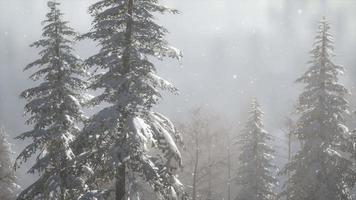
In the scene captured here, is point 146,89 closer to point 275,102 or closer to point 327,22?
point 327,22

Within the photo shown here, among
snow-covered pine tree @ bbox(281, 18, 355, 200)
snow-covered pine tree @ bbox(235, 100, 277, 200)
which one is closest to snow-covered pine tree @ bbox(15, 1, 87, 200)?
snow-covered pine tree @ bbox(281, 18, 355, 200)

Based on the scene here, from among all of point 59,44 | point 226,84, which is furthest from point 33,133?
point 226,84

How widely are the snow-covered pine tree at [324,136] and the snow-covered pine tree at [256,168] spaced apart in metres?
4.63

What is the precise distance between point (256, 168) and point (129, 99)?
21.4 metres

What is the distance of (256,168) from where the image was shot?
3209cm

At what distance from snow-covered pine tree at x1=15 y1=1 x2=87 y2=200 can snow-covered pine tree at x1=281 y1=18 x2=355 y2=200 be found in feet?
49.4

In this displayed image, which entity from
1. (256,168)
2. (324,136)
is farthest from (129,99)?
(256,168)

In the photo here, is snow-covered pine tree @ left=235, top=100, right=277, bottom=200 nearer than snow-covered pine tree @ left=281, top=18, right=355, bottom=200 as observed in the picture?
No

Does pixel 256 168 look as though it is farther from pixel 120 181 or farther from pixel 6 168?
pixel 6 168

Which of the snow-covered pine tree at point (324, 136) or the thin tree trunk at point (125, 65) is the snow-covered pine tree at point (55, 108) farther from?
the snow-covered pine tree at point (324, 136)

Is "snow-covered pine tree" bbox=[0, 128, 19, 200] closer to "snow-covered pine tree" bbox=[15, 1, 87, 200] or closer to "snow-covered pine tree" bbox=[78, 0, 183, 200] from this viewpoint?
"snow-covered pine tree" bbox=[15, 1, 87, 200]

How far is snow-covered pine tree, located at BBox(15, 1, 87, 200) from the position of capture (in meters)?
18.6

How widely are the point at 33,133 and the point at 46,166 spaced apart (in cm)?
172

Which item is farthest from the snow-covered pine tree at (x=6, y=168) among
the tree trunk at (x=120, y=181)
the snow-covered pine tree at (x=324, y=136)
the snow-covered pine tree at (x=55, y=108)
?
the tree trunk at (x=120, y=181)
